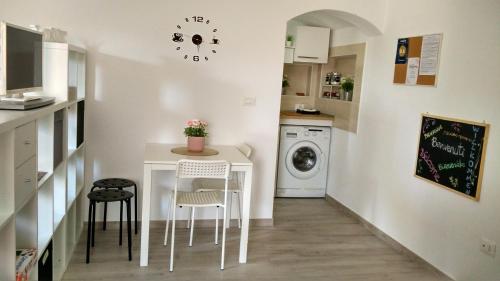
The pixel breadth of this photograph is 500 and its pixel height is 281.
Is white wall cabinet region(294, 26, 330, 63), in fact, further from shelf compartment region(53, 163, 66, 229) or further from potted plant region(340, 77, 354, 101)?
shelf compartment region(53, 163, 66, 229)

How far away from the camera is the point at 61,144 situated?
106 inches

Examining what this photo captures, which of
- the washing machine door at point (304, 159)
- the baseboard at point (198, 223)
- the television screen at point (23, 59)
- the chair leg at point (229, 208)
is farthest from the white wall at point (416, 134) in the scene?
the television screen at point (23, 59)

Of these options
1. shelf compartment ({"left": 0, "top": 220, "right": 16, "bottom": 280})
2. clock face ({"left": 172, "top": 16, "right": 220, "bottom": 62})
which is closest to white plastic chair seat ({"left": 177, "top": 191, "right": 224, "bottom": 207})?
clock face ({"left": 172, "top": 16, "right": 220, "bottom": 62})

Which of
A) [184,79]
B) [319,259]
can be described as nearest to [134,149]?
[184,79]

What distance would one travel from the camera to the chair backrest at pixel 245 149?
3.67 m

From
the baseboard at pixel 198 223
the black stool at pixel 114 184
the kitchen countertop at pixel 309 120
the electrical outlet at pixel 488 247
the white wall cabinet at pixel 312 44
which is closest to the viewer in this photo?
the electrical outlet at pixel 488 247

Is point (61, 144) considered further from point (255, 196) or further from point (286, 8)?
point (286, 8)

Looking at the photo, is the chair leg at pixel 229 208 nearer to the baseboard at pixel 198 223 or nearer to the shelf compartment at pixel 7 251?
the baseboard at pixel 198 223

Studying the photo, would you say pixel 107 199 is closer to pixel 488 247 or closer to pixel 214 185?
pixel 214 185

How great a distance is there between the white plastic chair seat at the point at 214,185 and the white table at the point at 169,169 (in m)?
0.31

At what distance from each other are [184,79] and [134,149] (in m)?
0.76

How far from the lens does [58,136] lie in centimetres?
261

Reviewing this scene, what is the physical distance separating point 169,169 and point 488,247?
222cm

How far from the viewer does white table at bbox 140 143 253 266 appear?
307 cm
